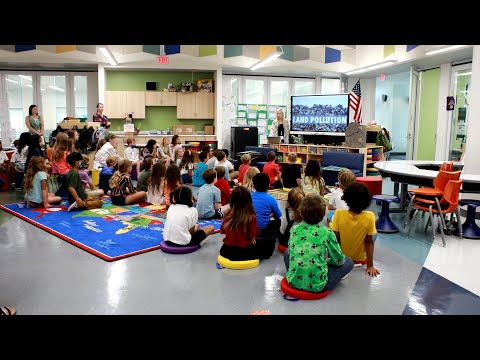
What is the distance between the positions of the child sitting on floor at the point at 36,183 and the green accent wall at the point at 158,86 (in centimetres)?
647

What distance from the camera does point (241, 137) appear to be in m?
12.4

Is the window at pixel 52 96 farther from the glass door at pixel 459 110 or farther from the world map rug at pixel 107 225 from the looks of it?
the glass door at pixel 459 110

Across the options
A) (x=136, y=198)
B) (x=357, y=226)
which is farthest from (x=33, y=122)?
(x=357, y=226)

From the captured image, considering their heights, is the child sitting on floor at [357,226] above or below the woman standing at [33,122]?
below

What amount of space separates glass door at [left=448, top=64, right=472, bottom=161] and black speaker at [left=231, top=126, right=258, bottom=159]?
5.30m

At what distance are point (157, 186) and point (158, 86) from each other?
691 centimetres

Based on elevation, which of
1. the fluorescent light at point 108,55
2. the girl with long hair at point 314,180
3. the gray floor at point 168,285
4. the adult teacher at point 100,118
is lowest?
the gray floor at point 168,285

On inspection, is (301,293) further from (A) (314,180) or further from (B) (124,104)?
(B) (124,104)

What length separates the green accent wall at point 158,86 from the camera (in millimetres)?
12797

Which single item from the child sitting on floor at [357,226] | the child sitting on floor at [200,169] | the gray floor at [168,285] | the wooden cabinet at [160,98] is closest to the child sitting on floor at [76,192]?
the gray floor at [168,285]

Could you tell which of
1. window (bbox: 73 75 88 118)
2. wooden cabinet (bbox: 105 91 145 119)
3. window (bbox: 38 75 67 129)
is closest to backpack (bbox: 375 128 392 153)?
wooden cabinet (bbox: 105 91 145 119)
